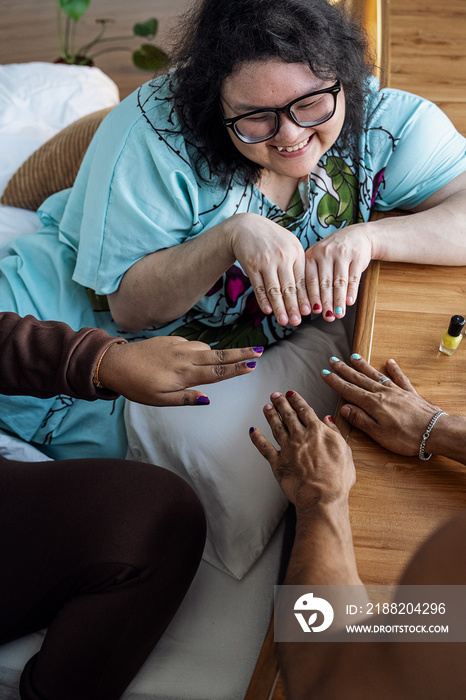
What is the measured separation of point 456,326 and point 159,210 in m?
0.66

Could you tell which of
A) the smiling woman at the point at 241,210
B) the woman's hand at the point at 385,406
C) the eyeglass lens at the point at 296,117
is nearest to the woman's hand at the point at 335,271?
the smiling woman at the point at 241,210

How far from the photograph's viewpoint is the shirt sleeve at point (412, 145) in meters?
1.36

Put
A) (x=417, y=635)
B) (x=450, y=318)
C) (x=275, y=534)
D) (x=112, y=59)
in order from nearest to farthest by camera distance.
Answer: (x=417, y=635), (x=450, y=318), (x=275, y=534), (x=112, y=59)

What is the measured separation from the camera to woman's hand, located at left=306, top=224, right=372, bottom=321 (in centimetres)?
117

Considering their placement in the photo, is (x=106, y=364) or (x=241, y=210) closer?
(x=106, y=364)

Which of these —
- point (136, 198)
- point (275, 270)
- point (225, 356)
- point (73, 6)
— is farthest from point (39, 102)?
point (225, 356)

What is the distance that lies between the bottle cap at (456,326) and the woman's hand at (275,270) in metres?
0.27

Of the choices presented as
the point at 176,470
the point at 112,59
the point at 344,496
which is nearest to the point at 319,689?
the point at 344,496

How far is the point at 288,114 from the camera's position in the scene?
1.12 metres

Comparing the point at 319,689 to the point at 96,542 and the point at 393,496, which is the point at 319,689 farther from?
the point at 96,542

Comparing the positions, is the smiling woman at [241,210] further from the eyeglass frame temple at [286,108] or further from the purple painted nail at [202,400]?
the purple painted nail at [202,400]

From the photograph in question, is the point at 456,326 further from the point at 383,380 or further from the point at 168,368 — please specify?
the point at 168,368

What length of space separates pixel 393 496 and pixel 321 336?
0.64 meters

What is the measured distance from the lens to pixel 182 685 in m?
1.07
